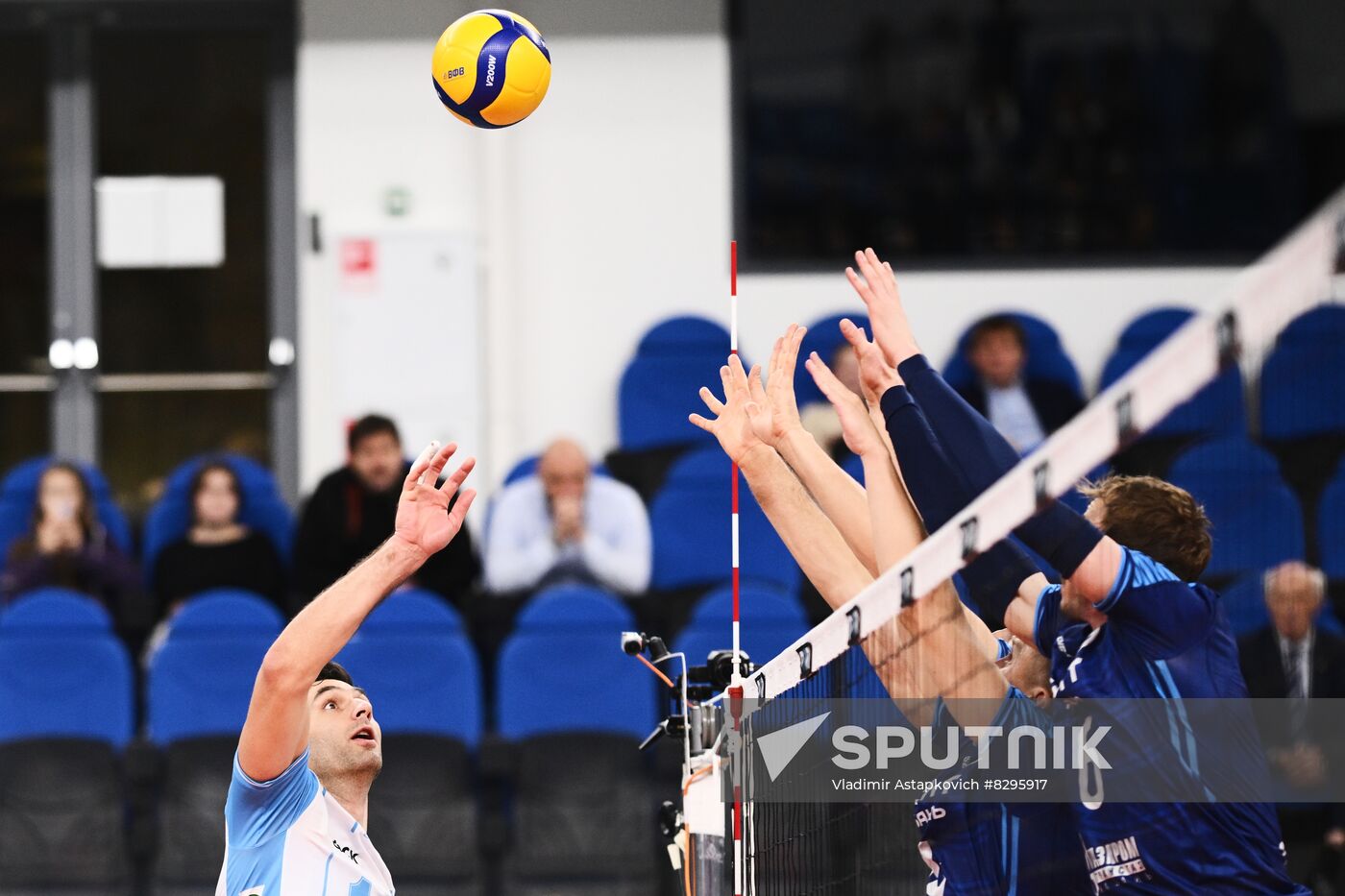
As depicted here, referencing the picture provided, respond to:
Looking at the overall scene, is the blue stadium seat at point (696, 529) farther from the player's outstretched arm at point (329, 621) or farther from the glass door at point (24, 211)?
the player's outstretched arm at point (329, 621)

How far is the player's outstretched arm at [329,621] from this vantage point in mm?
3600

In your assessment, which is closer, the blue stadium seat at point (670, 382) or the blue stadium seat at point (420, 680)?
the blue stadium seat at point (420, 680)

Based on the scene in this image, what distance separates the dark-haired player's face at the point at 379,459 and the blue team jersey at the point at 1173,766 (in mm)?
5763

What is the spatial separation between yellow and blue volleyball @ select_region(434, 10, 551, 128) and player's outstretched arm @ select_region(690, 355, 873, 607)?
175cm

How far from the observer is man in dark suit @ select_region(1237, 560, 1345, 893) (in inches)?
232

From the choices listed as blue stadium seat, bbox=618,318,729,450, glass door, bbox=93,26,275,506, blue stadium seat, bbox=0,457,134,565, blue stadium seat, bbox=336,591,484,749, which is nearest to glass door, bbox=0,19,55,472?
glass door, bbox=93,26,275,506

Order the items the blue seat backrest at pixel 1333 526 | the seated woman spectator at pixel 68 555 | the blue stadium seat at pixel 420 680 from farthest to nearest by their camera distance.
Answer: the seated woman spectator at pixel 68 555 < the blue stadium seat at pixel 420 680 < the blue seat backrest at pixel 1333 526

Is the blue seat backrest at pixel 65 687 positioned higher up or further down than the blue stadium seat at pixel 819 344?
further down

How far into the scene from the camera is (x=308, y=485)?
10391 mm

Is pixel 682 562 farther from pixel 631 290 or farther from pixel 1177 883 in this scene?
pixel 1177 883

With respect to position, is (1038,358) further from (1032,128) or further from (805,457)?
(805,457)

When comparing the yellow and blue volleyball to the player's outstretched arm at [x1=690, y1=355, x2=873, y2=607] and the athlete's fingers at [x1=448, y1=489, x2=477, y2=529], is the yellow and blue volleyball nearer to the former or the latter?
the player's outstretched arm at [x1=690, y1=355, x2=873, y2=607]

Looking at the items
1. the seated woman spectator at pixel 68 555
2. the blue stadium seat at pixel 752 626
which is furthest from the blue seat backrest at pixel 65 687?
the blue stadium seat at pixel 752 626

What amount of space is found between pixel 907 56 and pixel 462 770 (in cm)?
521
